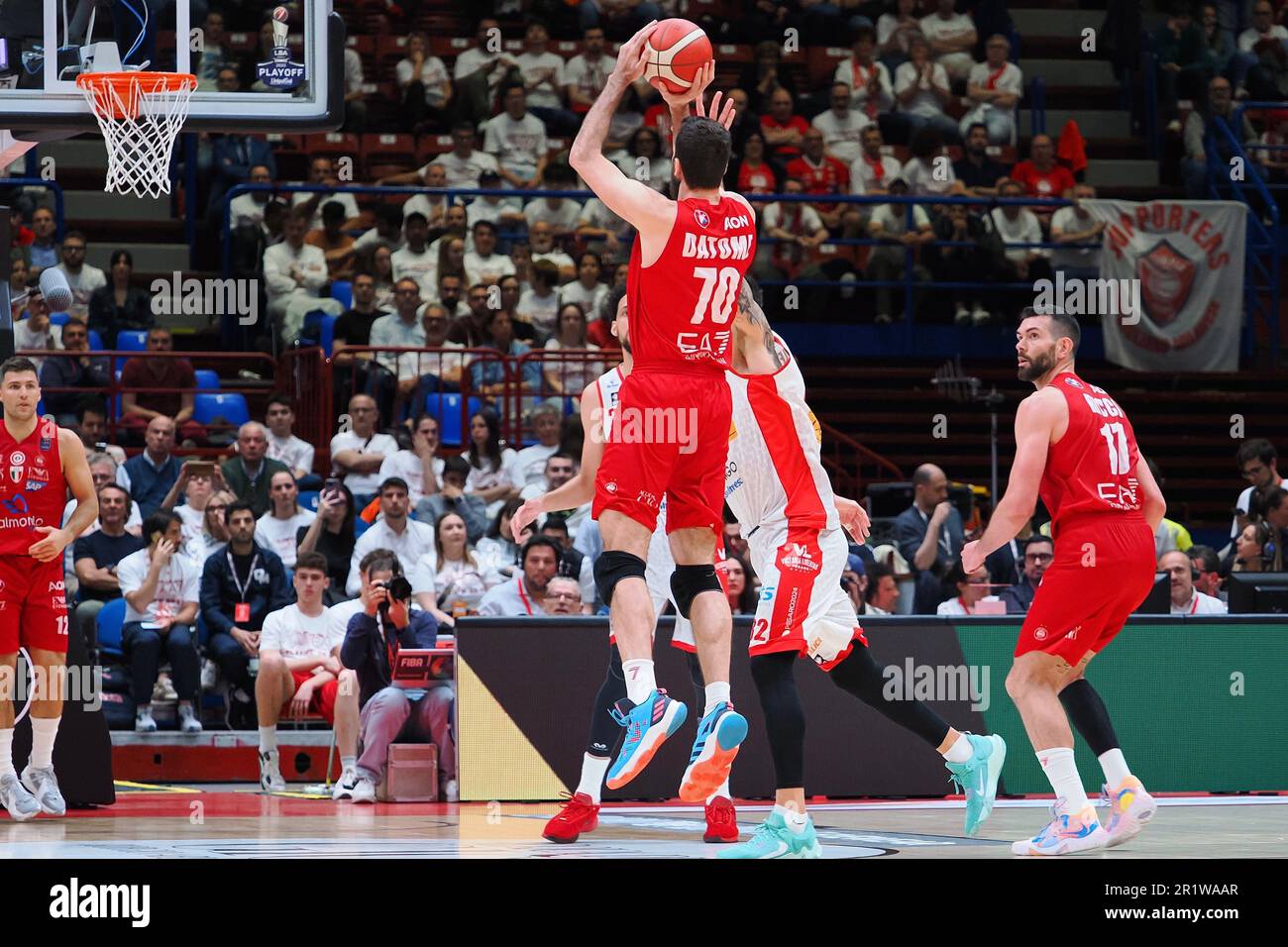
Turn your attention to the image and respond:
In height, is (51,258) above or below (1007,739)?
above

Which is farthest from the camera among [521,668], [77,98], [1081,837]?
[521,668]

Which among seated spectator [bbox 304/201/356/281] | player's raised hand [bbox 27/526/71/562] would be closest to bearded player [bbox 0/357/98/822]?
player's raised hand [bbox 27/526/71/562]

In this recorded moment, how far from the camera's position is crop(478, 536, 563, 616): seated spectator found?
12664 mm

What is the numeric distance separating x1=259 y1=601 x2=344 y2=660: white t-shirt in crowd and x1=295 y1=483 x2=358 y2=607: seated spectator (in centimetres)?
89

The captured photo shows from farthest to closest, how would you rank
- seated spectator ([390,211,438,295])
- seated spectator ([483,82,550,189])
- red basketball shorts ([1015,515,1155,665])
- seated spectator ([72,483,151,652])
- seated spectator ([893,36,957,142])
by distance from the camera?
seated spectator ([893,36,957,142]) < seated spectator ([483,82,550,189]) < seated spectator ([390,211,438,295]) < seated spectator ([72,483,151,652]) < red basketball shorts ([1015,515,1155,665])

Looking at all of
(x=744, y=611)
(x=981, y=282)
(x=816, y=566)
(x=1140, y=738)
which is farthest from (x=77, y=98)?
(x=981, y=282)

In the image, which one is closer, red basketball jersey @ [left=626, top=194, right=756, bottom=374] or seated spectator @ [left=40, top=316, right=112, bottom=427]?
red basketball jersey @ [left=626, top=194, right=756, bottom=374]

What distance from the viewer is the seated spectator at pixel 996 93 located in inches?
808

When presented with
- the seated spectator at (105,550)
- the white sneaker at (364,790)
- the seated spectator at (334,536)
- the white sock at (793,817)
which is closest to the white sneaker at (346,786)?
the white sneaker at (364,790)

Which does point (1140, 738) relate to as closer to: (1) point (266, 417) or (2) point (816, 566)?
(2) point (816, 566)

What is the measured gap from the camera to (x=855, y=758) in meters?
11.1

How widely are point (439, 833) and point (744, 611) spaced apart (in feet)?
15.1

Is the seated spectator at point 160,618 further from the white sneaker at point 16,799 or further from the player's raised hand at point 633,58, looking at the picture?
the player's raised hand at point 633,58

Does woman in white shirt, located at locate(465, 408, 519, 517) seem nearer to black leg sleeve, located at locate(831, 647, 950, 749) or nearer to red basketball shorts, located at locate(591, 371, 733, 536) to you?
black leg sleeve, located at locate(831, 647, 950, 749)
